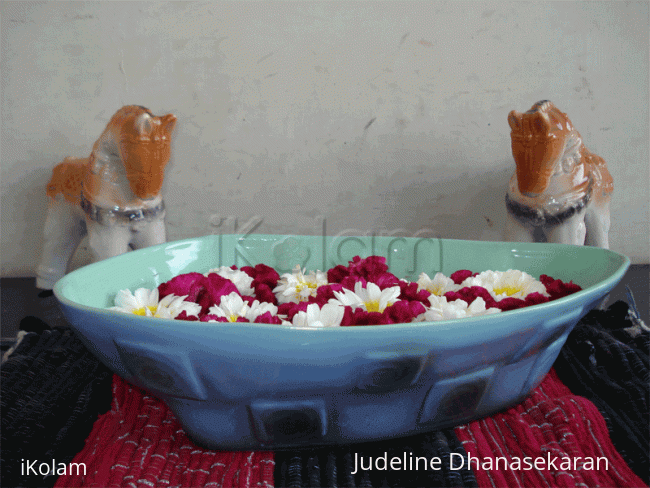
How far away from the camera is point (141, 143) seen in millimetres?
504

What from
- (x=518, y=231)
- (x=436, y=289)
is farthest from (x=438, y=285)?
(x=518, y=231)

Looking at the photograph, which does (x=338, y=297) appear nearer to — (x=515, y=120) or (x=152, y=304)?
(x=152, y=304)

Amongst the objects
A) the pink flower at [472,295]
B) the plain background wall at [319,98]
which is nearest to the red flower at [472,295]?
the pink flower at [472,295]

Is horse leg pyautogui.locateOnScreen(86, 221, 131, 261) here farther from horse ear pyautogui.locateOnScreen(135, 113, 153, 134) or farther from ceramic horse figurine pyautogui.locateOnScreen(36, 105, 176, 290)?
horse ear pyautogui.locateOnScreen(135, 113, 153, 134)

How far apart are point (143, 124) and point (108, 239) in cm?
13

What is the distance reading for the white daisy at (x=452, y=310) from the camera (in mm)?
303

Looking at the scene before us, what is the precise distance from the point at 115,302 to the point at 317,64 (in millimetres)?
516

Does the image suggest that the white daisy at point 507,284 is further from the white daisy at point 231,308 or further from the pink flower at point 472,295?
the white daisy at point 231,308

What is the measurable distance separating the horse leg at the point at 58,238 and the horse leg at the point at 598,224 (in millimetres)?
643

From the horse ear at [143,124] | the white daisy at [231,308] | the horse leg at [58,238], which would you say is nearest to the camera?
the white daisy at [231,308]

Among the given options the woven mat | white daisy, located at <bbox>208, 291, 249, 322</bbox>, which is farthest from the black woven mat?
white daisy, located at <bbox>208, 291, 249, 322</bbox>

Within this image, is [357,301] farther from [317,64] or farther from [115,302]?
[317,64]

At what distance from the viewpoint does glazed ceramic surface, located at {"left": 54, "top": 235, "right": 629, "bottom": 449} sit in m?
0.23

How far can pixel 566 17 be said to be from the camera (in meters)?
0.75
